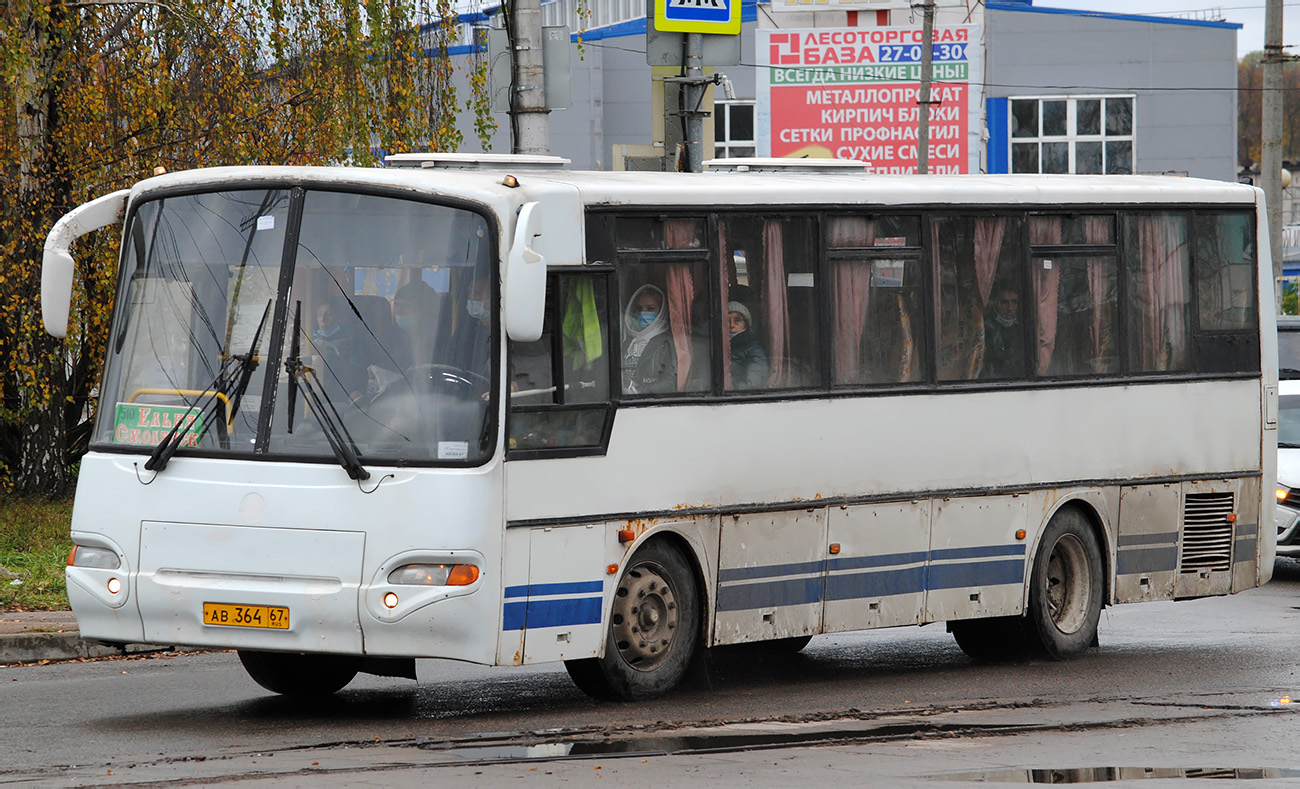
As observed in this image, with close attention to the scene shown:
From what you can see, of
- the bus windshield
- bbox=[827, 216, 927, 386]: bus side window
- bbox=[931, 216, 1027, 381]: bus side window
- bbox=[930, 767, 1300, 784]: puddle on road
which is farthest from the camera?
bbox=[931, 216, 1027, 381]: bus side window

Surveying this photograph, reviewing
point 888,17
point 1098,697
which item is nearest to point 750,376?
point 1098,697

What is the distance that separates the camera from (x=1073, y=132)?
62406 mm

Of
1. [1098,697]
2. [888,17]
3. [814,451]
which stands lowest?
[1098,697]

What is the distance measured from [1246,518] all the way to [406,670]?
647cm

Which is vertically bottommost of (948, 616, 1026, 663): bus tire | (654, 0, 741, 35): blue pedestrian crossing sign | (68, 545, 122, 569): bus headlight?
(948, 616, 1026, 663): bus tire

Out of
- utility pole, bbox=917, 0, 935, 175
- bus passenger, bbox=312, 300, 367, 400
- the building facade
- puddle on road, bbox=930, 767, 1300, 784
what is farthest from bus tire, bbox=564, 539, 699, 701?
the building facade

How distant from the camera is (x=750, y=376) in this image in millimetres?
10922

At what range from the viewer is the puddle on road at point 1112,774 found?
8.20 m

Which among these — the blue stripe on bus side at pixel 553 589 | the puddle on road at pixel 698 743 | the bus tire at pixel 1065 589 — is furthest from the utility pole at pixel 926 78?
the puddle on road at pixel 698 743

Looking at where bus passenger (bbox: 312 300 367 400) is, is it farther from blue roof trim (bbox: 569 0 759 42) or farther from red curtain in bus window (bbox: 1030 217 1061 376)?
blue roof trim (bbox: 569 0 759 42)

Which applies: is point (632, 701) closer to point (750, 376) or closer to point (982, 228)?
point (750, 376)

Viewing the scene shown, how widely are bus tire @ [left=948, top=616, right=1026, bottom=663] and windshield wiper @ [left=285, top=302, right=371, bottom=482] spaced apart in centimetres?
492

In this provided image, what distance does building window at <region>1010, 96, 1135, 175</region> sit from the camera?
6216cm

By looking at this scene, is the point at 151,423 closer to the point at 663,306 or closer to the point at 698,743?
the point at 663,306
